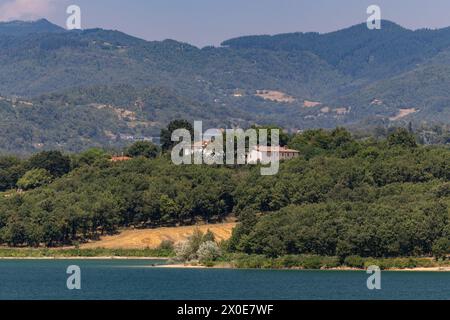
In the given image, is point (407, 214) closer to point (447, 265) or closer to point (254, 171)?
point (447, 265)

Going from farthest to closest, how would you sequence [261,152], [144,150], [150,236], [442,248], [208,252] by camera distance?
[144,150] < [261,152] < [150,236] < [208,252] < [442,248]

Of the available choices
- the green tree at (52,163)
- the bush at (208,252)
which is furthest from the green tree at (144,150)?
the bush at (208,252)

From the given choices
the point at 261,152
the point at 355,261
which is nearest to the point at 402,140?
the point at 261,152

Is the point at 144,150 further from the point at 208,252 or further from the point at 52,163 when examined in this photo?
the point at 208,252

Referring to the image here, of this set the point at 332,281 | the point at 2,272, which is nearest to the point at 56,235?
the point at 2,272

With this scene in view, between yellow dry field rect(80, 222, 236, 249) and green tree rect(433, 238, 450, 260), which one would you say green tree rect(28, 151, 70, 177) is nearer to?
yellow dry field rect(80, 222, 236, 249)

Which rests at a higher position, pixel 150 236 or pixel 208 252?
pixel 208 252
